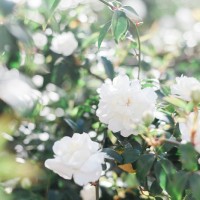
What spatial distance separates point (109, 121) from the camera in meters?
1.05

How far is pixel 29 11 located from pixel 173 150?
1.65 feet

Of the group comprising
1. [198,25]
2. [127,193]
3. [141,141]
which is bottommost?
[127,193]

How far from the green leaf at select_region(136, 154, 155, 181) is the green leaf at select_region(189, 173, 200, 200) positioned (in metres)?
0.11

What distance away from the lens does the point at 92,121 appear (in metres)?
1.36

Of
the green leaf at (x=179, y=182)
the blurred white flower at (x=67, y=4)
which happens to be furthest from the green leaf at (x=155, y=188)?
the blurred white flower at (x=67, y=4)

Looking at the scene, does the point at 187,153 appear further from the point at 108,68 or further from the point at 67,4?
the point at 67,4

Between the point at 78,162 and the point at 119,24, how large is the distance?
343mm

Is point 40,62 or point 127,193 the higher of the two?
point 40,62

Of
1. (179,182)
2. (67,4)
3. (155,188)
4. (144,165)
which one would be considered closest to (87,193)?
(155,188)

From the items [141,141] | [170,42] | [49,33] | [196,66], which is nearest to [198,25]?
[170,42]

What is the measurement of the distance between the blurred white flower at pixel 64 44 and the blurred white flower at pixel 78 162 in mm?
618

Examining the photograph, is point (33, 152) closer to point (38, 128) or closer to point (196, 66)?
point (38, 128)

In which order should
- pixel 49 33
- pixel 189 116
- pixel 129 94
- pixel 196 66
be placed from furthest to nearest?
1. pixel 196 66
2. pixel 49 33
3. pixel 129 94
4. pixel 189 116

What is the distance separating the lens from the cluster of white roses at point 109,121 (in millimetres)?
933
